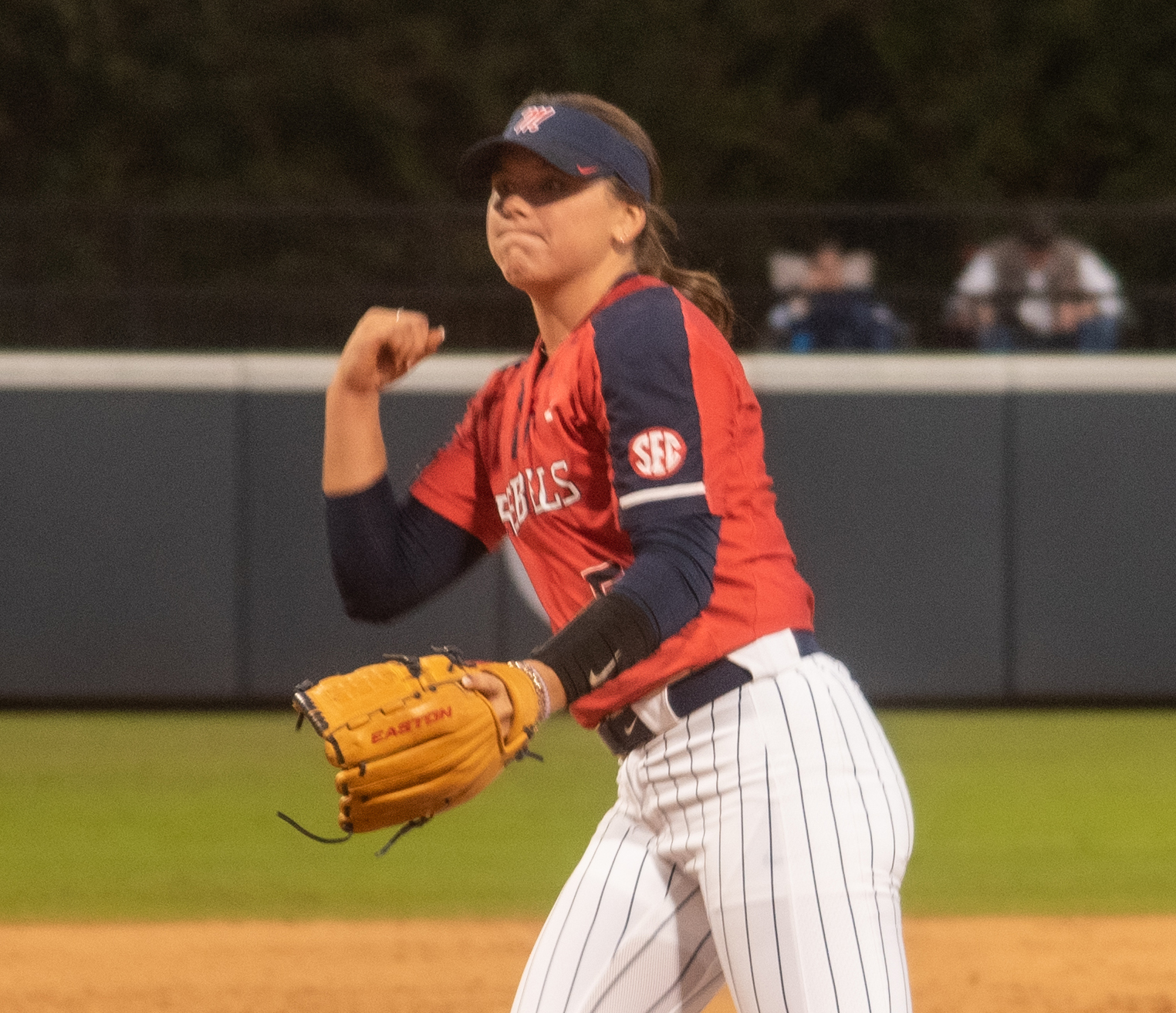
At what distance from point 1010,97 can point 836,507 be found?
1670 cm

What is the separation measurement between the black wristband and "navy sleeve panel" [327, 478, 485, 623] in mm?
551

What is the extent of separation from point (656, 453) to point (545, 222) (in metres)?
0.35

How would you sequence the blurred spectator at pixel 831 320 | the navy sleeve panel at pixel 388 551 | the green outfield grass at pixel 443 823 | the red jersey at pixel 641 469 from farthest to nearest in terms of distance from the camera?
1. the blurred spectator at pixel 831 320
2. the green outfield grass at pixel 443 823
3. the navy sleeve panel at pixel 388 551
4. the red jersey at pixel 641 469

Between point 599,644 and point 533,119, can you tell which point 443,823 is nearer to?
point 533,119

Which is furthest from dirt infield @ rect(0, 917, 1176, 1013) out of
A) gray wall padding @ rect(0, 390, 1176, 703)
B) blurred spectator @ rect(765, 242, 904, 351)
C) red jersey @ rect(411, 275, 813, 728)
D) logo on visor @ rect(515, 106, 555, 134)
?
blurred spectator @ rect(765, 242, 904, 351)

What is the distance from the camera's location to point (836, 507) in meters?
7.88

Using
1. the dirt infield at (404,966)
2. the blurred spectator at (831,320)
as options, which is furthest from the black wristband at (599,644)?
the blurred spectator at (831,320)

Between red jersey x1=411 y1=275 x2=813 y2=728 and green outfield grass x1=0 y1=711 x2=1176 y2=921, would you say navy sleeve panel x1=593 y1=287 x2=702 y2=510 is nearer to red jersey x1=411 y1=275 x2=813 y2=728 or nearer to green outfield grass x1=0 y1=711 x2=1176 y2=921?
red jersey x1=411 y1=275 x2=813 y2=728

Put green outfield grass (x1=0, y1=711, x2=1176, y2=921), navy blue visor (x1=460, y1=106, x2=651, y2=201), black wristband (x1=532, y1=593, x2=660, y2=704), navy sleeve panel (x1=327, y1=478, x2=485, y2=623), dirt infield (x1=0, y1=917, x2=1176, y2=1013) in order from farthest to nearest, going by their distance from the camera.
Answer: green outfield grass (x1=0, y1=711, x2=1176, y2=921), dirt infield (x1=0, y1=917, x2=1176, y2=1013), navy sleeve panel (x1=327, y1=478, x2=485, y2=623), navy blue visor (x1=460, y1=106, x2=651, y2=201), black wristband (x1=532, y1=593, x2=660, y2=704)

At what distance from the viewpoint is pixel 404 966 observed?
425 centimetres

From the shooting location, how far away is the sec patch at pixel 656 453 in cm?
205

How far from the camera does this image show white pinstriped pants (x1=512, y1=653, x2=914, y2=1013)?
6.86ft

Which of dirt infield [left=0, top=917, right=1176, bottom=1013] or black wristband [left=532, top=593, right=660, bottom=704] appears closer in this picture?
black wristband [left=532, top=593, right=660, bottom=704]

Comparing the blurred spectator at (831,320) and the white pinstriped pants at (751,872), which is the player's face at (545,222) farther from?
the blurred spectator at (831,320)
